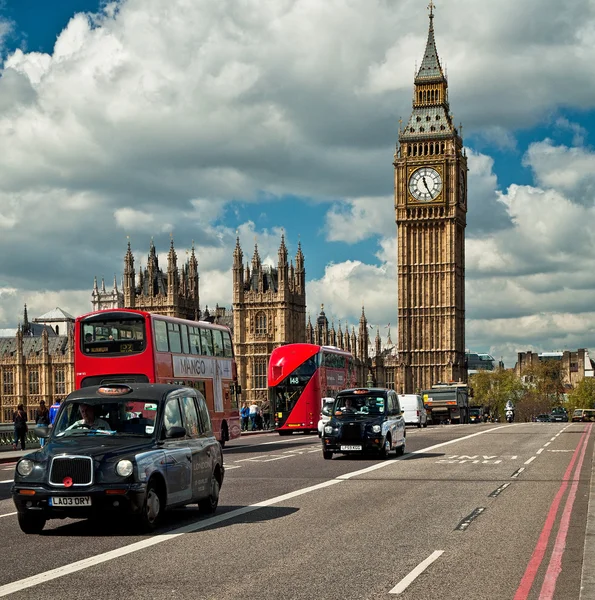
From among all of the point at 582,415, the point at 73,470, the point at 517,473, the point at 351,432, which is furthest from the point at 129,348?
the point at 582,415

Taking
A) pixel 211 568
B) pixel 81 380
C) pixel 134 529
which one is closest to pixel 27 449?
pixel 81 380

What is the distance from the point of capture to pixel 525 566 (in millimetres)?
11031

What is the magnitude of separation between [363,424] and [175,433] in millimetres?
14115

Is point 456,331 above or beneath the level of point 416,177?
beneath

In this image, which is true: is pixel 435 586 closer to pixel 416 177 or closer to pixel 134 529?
pixel 134 529

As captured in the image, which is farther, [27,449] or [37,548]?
[27,449]

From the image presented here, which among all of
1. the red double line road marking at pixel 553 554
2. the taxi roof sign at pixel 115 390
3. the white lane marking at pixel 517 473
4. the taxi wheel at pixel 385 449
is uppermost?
the taxi roof sign at pixel 115 390

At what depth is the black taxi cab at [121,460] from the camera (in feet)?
42.2

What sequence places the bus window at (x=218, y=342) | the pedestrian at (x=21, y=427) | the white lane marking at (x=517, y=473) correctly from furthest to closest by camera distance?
the bus window at (x=218, y=342), the pedestrian at (x=21, y=427), the white lane marking at (x=517, y=473)

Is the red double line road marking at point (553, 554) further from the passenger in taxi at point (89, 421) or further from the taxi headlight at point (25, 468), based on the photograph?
the taxi headlight at point (25, 468)

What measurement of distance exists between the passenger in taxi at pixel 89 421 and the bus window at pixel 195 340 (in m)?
21.5

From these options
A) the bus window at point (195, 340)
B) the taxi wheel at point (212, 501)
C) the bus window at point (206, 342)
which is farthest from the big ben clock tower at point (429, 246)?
the taxi wheel at point (212, 501)

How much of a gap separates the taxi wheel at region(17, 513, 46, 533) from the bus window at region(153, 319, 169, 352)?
18.4 metres

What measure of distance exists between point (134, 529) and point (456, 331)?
113m
